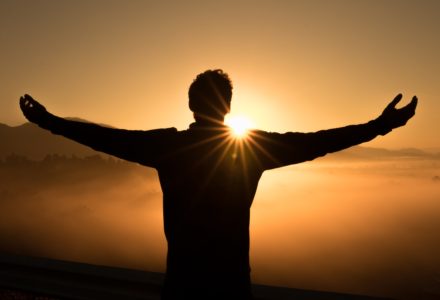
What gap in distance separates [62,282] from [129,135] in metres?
3.23

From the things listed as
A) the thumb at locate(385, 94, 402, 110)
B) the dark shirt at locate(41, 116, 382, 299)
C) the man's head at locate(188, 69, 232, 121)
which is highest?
the thumb at locate(385, 94, 402, 110)

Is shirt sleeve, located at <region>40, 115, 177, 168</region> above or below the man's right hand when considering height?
below

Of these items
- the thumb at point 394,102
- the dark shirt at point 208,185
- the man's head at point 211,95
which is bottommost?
the dark shirt at point 208,185

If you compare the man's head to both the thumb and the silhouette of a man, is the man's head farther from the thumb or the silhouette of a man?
the thumb

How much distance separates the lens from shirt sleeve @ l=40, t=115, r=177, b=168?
7.18ft

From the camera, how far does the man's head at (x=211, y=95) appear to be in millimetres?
2223

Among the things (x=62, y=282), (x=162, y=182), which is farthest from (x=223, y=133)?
(x=62, y=282)

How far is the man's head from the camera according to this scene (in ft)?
7.29

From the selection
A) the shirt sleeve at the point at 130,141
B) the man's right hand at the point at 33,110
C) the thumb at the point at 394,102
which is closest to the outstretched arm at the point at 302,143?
the thumb at the point at 394,102

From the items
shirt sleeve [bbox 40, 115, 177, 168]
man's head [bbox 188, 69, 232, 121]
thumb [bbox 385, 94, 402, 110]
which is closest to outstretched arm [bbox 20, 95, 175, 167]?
shirt sleeve [bbox 40, 115, 177, 168]

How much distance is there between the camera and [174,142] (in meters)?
2.19

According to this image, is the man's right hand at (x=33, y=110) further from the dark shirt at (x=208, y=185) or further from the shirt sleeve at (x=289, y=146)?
the shirt sleeve at (x=289, y=146)

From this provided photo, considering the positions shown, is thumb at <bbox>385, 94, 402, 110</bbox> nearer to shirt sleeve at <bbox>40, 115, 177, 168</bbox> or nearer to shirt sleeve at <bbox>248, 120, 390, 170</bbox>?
shirt sleeve at <bbox>248, 120, 390, 170</bbox>

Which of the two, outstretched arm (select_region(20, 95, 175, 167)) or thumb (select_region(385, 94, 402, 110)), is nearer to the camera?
outstretched arm (select_region(20, 95, 175, 167))
